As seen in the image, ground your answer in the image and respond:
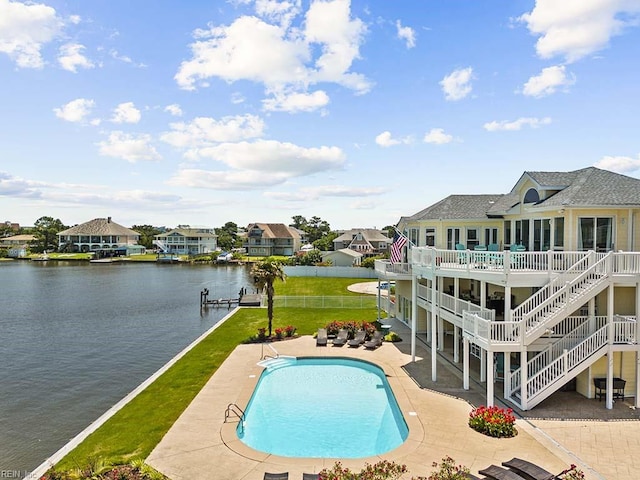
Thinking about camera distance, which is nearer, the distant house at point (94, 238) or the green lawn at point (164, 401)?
the green lawn at point (164, 401)

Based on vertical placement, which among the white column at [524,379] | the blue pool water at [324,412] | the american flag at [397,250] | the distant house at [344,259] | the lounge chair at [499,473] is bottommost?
the blue pool water at [324,412]

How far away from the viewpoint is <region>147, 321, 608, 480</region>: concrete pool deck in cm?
1145

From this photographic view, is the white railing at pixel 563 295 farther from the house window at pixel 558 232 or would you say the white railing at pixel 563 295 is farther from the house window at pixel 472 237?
the house window at pixel 472 237

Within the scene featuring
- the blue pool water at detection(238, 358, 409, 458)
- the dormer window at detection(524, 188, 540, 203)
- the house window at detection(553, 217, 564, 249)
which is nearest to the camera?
the blue pool water at detection(238, 358, 409, 458)

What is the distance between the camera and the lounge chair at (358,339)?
25.2 meters

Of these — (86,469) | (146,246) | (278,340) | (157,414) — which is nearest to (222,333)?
(278,340)

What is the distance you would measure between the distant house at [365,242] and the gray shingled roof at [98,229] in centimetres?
6757

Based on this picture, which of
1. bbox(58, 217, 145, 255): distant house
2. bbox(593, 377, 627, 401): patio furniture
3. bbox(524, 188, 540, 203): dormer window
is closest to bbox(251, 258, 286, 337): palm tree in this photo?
bbox(524, 188, 540, 203): dormer window

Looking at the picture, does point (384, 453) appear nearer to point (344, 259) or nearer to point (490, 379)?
point (490, 379)

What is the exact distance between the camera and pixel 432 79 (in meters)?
23.3

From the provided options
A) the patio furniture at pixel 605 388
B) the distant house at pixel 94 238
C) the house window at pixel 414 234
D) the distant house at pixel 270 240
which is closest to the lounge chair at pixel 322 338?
the house window at pixel 414 234

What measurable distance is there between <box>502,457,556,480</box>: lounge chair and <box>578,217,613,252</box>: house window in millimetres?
9874

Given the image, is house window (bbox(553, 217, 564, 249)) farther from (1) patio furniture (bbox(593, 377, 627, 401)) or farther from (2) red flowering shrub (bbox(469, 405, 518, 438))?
(2) red flowering shrub (bbox(469, 405, 518, 438))

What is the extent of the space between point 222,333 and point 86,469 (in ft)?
60.9
